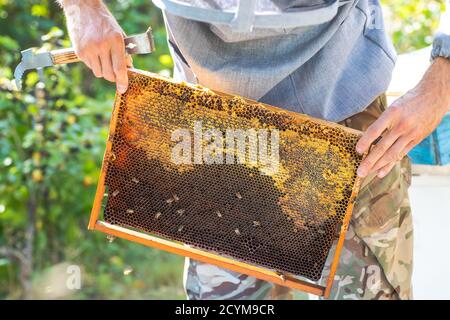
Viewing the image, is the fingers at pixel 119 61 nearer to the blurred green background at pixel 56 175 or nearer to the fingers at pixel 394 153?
the fingers at pixel 394 153

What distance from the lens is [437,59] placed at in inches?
72.2

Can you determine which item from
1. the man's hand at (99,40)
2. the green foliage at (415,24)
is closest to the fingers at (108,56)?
the man's hand at (99,40)

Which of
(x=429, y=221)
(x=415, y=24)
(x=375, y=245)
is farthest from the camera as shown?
(x=415, y=24)

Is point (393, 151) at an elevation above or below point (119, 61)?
below

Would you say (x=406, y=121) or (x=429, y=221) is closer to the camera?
(x=406, y=121)

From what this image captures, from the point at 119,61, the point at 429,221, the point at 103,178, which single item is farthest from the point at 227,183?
the point at 429,221

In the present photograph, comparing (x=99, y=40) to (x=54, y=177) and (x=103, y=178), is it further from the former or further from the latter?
(x=54, y=177)

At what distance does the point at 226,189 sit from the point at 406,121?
0.51m

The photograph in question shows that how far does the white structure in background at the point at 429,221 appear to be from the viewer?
2.30 metres

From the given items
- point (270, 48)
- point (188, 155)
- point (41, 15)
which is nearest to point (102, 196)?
point (188, 155)

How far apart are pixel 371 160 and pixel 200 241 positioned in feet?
1.69

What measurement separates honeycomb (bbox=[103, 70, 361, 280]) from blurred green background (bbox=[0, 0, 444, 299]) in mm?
1480

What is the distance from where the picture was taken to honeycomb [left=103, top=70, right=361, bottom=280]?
1.81 meters

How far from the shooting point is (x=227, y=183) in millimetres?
1886
